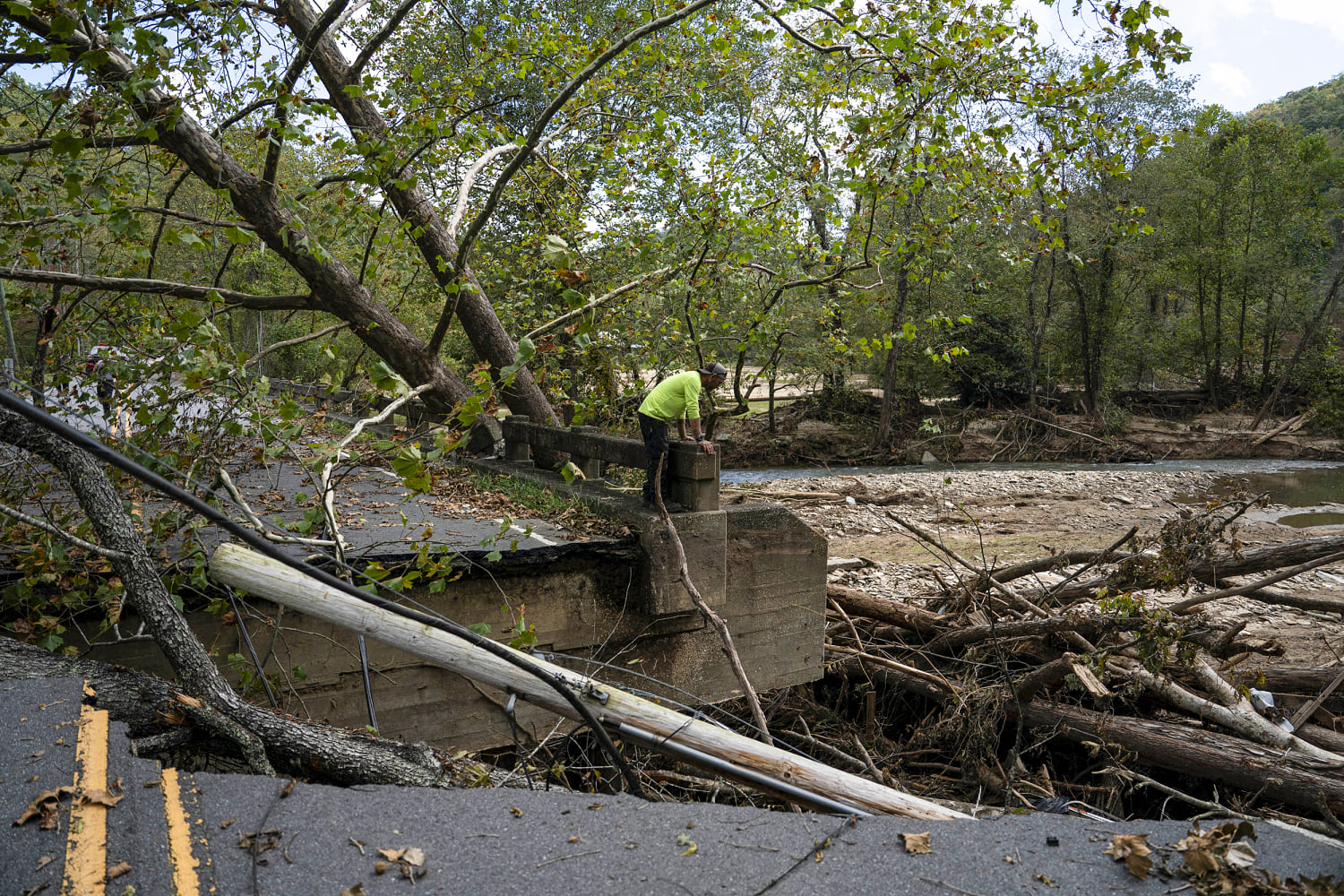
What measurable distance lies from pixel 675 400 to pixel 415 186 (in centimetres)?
382

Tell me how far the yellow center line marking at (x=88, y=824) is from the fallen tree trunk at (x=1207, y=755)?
611cm

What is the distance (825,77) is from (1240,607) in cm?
844

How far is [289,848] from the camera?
275 cm

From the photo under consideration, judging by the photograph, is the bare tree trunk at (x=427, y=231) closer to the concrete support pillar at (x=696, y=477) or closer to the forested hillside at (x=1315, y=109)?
the concrete support pillar at (x=696, y=477)

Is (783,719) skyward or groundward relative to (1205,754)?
groundward

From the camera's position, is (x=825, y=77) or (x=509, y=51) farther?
(x=825, y=77)

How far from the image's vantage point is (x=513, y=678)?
445 cm

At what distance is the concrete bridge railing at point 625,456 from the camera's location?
766 centimetres

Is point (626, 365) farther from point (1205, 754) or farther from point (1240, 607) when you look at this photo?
point (1240, 607)

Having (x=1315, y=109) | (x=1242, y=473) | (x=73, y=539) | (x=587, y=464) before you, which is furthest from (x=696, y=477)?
(x=1315, y=109)

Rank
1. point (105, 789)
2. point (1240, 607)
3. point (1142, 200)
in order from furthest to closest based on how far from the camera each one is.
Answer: point (1142, 200) < point (1240, 607) < point (105, 789)

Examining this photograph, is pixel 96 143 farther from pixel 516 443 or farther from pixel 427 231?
pixel 516 443

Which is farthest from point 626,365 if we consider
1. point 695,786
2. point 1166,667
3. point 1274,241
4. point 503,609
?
point 1274,241

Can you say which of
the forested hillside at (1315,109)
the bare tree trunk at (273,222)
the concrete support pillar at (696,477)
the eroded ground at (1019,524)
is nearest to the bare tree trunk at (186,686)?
the bare tree trunk at (273,222)
